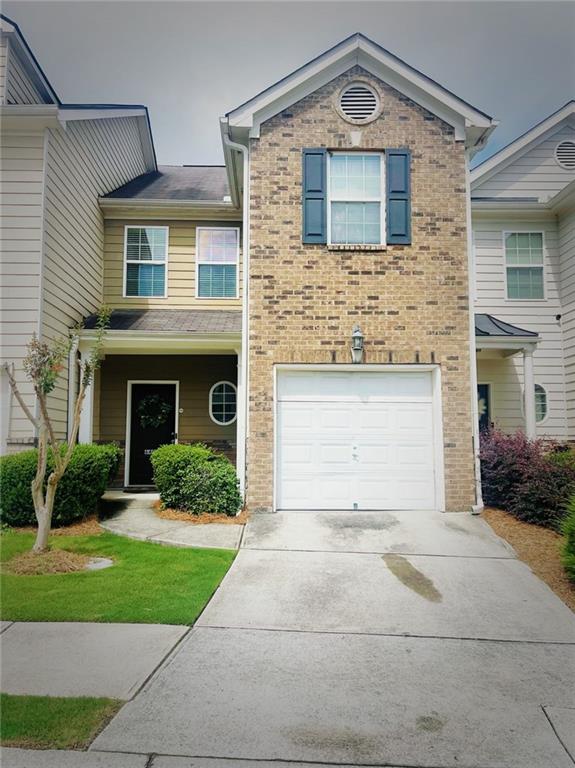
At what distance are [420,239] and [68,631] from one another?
8078 mm

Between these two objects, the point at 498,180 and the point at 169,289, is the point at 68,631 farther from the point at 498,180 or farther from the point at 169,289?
the point at 498,180

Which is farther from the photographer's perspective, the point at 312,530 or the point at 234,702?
the point at 312,530

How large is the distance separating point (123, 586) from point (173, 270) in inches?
338

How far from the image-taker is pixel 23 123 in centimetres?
985

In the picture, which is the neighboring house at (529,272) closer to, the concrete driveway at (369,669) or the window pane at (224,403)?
the window pane at (224,403)

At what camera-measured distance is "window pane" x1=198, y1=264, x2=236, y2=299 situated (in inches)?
505

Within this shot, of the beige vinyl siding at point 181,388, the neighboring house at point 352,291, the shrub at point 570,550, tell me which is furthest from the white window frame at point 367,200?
the shrub at point 570,550

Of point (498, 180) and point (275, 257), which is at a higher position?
point (498, 180)

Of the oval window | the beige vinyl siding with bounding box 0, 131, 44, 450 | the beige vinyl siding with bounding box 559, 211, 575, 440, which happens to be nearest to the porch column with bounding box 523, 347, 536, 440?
the beige vinyl siding with bounding box 559, 211, 575, 440

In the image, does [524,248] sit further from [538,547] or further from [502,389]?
[538,547]

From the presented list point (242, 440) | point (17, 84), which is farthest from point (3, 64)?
point (242, 440)

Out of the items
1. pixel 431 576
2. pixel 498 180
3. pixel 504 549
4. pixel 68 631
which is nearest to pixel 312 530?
pixel 431 576

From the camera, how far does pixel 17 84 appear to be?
34.6 ft

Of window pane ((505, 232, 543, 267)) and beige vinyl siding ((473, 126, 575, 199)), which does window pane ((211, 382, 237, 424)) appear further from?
beige vinyl siding ((473, 126, 575, 199))
